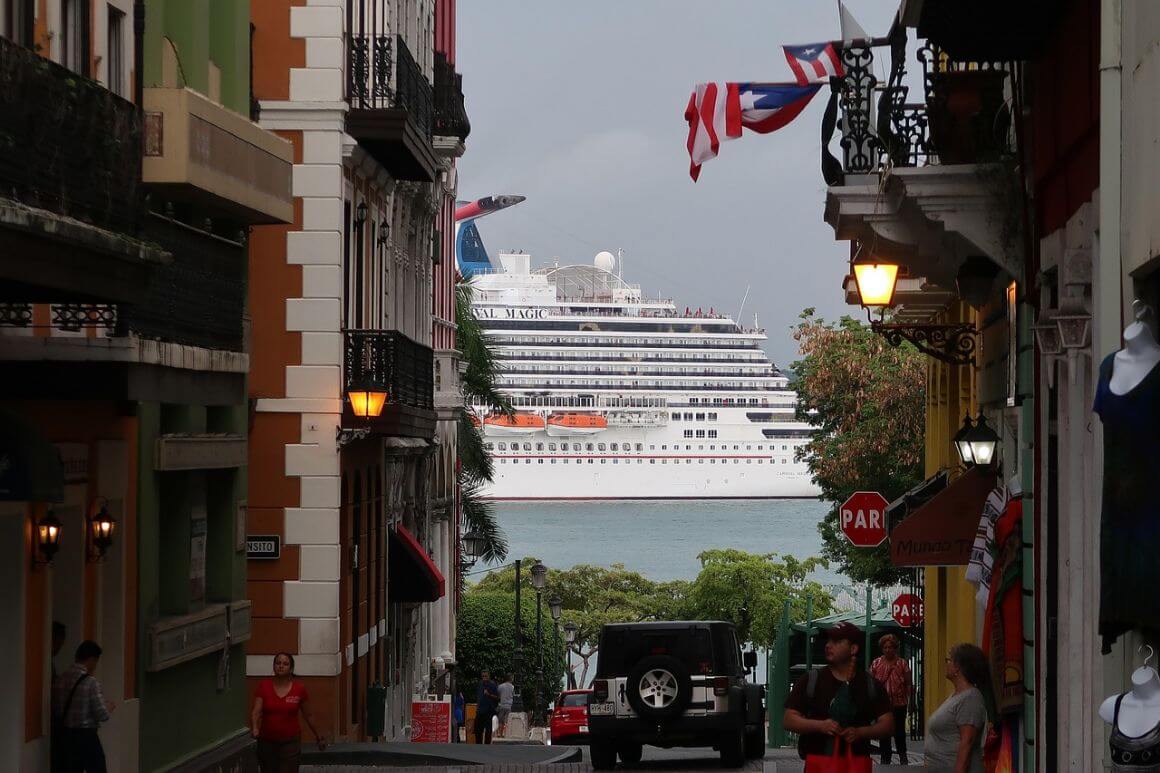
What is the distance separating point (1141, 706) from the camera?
5789mm

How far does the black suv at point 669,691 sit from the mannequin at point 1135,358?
13447 mm

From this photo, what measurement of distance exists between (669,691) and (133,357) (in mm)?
8573

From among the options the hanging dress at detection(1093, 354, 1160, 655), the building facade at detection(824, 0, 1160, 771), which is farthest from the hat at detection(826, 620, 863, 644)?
the hanging dress at detection(1093, 354, 1160, 655)

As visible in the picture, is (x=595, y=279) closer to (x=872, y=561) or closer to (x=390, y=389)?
(x=872, y=561)

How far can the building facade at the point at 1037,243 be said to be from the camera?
6.64 m

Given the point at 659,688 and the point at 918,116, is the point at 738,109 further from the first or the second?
the point at 659,688


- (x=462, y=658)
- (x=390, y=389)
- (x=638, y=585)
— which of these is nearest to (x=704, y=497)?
(x=638, y=585)

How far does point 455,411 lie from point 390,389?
1080 cm

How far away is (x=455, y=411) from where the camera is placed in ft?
109

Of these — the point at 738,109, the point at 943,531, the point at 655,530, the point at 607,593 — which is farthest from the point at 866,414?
the point at 655,530

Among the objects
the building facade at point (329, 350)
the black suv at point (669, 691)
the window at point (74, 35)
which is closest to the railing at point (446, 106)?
the building facade at point (329, 350)

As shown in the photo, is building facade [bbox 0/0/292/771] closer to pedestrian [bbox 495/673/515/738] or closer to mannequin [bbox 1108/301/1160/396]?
mannequin [bbox 1108/301/1160/396]

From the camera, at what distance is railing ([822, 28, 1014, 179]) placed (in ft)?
37.4

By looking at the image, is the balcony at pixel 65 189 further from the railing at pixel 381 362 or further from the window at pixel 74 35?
the railing at pixel 381 362
